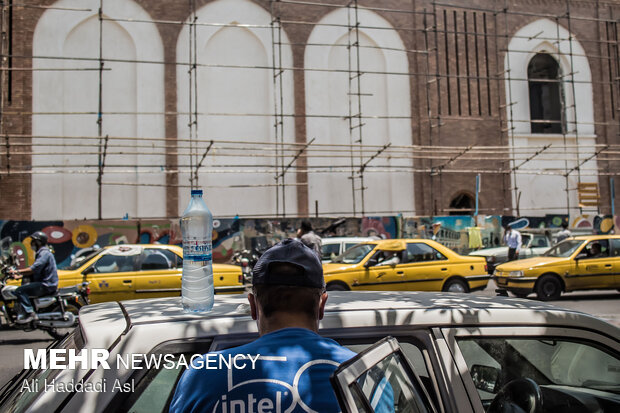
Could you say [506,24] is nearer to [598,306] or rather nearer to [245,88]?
[245,88]

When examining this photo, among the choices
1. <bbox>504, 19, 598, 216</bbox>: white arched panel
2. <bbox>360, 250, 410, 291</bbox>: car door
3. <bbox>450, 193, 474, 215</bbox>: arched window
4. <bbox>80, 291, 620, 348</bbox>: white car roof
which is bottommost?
<bbox>360, 250, 410, 291</bbox>: car door

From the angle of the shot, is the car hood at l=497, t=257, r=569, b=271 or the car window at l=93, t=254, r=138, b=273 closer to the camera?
the car window at l=93, t=254, r=138, b=273

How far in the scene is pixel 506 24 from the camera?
2495cm

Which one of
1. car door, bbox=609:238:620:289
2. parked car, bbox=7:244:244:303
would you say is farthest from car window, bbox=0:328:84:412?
car door, bbox=609:238:620:289

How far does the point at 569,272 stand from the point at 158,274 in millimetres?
8488

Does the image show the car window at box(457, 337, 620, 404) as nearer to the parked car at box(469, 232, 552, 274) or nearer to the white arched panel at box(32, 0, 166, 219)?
the parked car at box(469, 232, 552, 274)

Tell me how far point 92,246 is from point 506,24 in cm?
1808

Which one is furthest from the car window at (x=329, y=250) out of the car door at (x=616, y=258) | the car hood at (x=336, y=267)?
the car door at (x=616, y=258)

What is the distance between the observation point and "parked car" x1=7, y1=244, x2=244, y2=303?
420 inches

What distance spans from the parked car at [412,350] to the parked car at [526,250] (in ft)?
52.1

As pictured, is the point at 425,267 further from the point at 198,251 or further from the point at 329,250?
the point at 198,251

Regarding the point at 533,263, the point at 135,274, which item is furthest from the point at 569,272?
the point at 135,274

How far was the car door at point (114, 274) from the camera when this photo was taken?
34.8ft

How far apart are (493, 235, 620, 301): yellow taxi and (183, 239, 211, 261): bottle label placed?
34.9 feet
